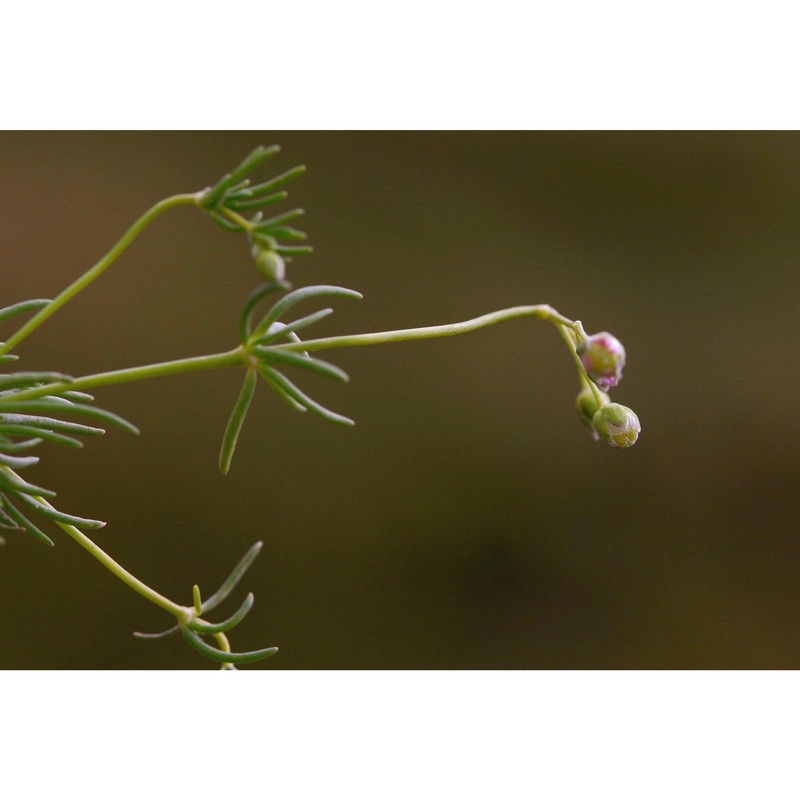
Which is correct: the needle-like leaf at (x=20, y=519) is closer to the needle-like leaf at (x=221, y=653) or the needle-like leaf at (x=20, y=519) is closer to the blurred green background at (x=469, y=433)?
the needle-like leaf at (x=221, y=653)

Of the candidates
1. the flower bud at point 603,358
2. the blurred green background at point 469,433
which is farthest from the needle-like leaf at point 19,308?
the blurred green background at point 469,433

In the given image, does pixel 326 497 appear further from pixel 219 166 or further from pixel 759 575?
pixel 759 575

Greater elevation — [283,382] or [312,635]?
[312,635]

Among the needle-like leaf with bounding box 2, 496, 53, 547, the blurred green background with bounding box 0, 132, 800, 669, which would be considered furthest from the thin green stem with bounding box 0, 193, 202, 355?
the blurred green background with bounding box 0, 132, 800, 669

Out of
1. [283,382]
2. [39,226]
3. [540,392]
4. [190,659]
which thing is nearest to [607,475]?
[540,392]

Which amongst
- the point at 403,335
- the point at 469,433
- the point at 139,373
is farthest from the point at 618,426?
the point at 469,433

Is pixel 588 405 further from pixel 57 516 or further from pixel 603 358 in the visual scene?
pixel 57 516

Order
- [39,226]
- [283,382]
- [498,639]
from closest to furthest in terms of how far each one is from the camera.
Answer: [283,382]
[39,226]
[498,639]
